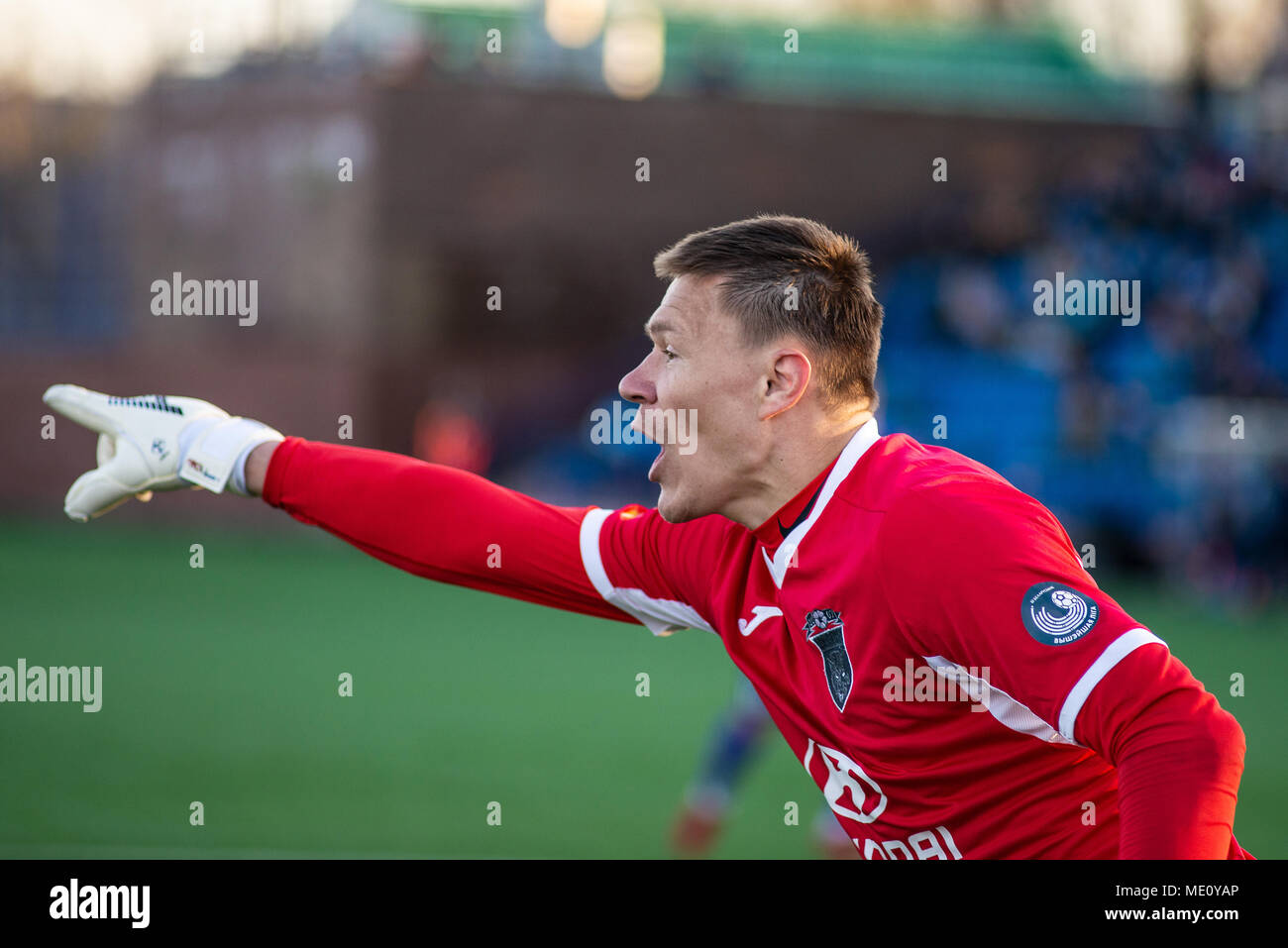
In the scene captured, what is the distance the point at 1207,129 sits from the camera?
2522 cm

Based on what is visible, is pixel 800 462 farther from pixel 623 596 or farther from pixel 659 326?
pixel 623 596

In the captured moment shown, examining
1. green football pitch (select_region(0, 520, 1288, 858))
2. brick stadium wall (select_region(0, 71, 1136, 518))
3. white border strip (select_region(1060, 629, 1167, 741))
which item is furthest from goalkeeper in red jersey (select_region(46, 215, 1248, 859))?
brick stadium wall (select_region(0, 71, 1136, 518))

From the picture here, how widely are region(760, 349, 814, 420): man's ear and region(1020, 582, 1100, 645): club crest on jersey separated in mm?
→ 783

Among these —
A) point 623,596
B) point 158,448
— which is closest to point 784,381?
point 623,596

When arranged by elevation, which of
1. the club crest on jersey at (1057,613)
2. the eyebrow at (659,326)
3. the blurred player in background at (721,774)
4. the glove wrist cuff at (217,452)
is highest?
the eyebrow at (659,326)

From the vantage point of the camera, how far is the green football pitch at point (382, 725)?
22.1 feet

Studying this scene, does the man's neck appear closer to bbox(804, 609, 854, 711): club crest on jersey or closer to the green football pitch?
bbox(804, 609, 854, 711): club crest on jersey

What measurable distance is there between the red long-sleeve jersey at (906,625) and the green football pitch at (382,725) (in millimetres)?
3239

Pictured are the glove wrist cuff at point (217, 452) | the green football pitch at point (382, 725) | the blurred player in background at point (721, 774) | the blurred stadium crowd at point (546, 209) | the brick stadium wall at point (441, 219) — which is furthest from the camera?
the brick stadium wall at point (441, 219)

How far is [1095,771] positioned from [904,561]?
2.12 ft

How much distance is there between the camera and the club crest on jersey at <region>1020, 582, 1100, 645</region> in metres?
2.29

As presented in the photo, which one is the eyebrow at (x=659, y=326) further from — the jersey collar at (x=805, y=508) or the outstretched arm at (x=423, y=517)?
the outstretched arm at (x=423, y=517)

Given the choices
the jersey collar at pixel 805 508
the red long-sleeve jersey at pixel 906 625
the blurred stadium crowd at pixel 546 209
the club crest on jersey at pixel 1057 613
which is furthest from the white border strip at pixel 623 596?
the blurred stadium crowd at pixel 546 209
